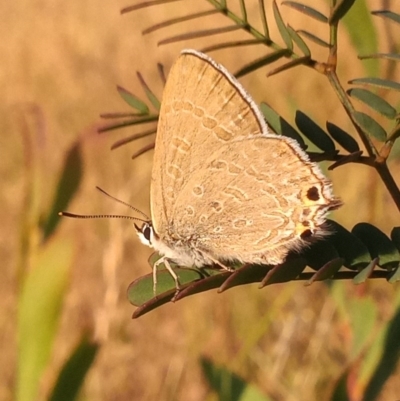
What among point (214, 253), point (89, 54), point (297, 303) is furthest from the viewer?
point (89, 54)

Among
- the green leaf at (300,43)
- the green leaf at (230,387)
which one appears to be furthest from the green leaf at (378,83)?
the green leaf at (230,387)

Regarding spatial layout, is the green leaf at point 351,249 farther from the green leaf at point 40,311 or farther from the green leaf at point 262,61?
the green leaf at point 40,311

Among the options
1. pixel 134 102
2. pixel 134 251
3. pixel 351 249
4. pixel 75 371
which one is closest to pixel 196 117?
pixel 134 102

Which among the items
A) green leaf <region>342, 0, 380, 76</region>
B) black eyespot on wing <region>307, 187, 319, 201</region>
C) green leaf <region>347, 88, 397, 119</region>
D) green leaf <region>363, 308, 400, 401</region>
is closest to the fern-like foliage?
green leaf <region>347, 88, 397, 119</region>

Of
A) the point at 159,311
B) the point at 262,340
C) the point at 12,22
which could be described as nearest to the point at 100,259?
the point at 159,311

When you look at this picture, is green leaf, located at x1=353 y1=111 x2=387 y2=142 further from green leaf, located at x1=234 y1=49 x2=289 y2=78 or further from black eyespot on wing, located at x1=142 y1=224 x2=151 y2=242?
black eyespot on wing, located at x1=142 y1=224 x2=151 y2=242

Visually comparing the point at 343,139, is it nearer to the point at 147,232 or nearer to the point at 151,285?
the point at 151,285

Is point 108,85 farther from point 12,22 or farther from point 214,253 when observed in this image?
point 214,253
